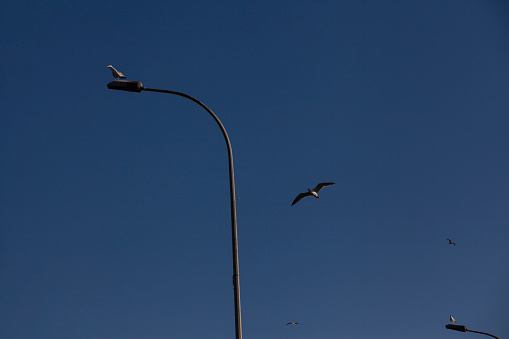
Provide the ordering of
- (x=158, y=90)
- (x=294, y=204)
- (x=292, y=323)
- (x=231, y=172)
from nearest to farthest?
(x=231, y=172), (x=158, y=90), (x=294, y=204), (x=292, y=323)

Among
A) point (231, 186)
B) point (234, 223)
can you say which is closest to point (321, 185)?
point (231, 186)

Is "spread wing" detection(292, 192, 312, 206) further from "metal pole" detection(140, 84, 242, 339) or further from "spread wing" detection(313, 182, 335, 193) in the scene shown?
"metal pole" detection(140, 84, 242, 339)

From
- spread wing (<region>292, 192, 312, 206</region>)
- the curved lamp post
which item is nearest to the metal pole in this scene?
the curved lamp post

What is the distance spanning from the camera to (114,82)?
1174 centimetres

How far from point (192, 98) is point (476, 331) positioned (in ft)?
66.5

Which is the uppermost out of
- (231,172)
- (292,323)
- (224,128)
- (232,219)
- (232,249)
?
(224,128)

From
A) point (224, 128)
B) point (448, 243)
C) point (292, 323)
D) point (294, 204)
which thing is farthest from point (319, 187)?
point (448, 243)

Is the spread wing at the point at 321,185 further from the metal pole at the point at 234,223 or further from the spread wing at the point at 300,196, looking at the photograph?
the metal pole at the point at 234,223

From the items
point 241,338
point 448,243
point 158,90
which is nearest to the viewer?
point 241,338

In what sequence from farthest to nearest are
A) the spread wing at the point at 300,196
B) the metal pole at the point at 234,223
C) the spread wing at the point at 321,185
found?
the spread wing at the point at 300,196, the spread wing at the point at 321,185, the metal pole at the point at 234,223

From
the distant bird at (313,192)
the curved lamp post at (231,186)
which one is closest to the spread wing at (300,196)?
the distant bird at (313,192)

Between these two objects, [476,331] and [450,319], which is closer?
[476,331]

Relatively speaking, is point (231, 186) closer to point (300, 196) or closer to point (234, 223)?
point (234, 223)

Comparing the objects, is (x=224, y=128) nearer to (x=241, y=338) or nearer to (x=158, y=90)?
(x=158, y=90)
